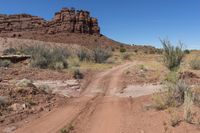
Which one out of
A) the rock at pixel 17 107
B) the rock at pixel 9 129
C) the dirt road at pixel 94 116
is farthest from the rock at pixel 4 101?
the rock at pixel 9 129

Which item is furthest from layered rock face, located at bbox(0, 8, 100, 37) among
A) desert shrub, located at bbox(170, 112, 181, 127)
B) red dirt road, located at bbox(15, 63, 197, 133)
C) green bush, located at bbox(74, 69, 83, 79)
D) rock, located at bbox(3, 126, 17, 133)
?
desert shrub, located at bbox(170, 112, 181, 127)

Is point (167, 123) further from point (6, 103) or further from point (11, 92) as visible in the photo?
point (11, 92)

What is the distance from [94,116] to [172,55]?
10.7m

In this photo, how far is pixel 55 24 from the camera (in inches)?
4119

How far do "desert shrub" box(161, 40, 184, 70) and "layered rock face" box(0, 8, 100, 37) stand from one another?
8011 cm

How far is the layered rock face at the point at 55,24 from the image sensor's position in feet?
334

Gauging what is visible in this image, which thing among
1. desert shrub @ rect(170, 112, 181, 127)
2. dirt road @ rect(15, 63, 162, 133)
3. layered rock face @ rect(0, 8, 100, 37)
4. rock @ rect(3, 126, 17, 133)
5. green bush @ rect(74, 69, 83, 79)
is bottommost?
rock @ rect(3, 126, 17, 133)

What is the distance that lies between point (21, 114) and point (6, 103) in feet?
3.77

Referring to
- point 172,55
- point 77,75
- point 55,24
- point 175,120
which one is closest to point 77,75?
point 77,75

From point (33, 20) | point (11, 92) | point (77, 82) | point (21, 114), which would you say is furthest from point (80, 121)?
point (33, 20)

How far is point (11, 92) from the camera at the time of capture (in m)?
13.1

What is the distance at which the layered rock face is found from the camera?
102m

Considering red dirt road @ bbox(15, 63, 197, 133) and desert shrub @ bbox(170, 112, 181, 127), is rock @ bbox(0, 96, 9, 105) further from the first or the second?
desert shrub @ bbox(170, 112, 181, 127)

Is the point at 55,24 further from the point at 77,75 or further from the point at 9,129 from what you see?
the point at 9,129
